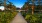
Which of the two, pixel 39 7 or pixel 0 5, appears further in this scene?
pixel 0 5

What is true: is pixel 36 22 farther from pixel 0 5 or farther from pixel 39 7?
pixel 0 5

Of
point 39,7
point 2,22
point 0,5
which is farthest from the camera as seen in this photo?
point 0,5

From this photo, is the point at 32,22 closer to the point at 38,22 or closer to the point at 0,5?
the point at 38,22

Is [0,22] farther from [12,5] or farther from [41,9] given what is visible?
[12,5]

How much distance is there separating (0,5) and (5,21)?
31.6 feet

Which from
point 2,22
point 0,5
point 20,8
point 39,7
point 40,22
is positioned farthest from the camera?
point 20,8

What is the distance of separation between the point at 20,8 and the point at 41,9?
14.7 ft

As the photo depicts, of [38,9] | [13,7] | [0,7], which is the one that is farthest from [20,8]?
[38,9]

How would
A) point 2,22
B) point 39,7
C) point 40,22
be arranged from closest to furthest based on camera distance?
point 40,22, point 2,22, point 39,7

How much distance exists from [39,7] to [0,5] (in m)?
5.17

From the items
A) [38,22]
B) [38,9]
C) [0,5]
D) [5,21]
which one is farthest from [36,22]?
[0,5]

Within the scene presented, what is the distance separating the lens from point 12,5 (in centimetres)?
1958

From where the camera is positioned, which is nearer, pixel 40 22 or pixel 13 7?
pixel 40 22

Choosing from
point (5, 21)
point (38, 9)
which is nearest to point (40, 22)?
point (5, 21)
